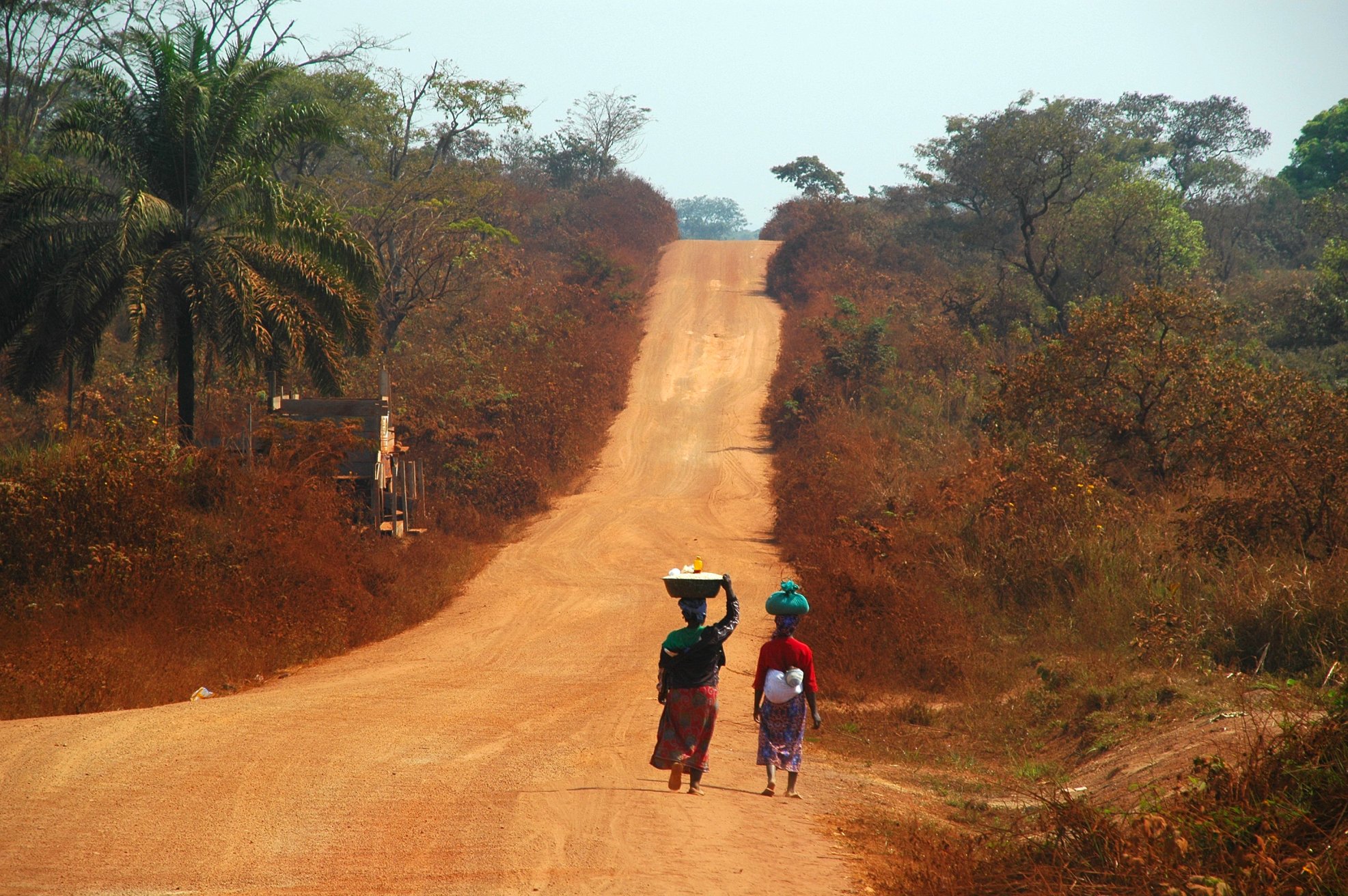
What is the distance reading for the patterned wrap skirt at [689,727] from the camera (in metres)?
7.36

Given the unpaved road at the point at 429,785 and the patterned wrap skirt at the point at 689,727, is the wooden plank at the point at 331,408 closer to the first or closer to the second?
the unpaved road at the point at 429,785

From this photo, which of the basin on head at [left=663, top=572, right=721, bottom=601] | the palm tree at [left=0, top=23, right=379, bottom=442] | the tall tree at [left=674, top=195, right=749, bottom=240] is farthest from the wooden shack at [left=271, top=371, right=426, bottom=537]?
the tall tree at [left=674, top=195, right=749, bottom=240]

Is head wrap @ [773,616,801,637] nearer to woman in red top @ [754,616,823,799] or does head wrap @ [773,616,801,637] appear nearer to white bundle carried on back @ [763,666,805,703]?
woman in red top @ [754,616,823,799]

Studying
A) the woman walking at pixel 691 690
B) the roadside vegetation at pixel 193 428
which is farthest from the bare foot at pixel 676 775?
the roadside vegetation at pixel 193 428

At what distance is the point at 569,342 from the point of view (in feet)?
112

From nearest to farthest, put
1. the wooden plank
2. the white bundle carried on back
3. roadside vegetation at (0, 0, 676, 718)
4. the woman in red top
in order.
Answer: the white bundle carried on back < the woman in red top < roadside vegetation at (0, 0, 676, 718) < the wooden plank

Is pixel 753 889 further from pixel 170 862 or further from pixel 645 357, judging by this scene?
pixel 645 357

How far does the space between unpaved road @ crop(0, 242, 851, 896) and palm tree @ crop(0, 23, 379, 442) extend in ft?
19.9

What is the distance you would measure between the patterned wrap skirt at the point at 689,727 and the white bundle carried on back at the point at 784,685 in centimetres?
47

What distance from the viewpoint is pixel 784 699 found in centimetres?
754

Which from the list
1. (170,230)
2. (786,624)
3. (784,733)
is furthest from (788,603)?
(170,230)

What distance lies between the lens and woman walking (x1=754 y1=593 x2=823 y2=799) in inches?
298

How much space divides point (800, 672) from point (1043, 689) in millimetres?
5064

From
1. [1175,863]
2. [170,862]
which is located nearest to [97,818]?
[170,862]
